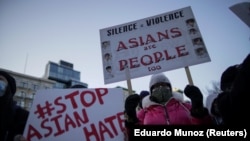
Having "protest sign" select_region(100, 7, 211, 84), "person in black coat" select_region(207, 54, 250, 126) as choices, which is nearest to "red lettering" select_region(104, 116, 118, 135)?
"protest sign" select_region(100, 7, 211, 84)

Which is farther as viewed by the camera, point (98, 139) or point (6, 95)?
point (6, 95)

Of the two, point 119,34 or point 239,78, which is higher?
point 119,34

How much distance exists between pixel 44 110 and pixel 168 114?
4.66 feet

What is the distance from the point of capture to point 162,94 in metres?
2.55

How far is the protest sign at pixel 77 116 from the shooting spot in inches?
84.4

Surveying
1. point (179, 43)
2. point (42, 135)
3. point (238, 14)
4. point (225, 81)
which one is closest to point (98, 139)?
point (42, 135)

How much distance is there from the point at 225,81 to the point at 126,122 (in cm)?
Result: 107

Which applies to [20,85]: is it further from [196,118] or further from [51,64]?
[196,118]

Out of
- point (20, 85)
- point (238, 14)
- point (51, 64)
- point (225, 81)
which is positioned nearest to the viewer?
point (238, 14)

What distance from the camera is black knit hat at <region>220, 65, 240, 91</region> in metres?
1.64

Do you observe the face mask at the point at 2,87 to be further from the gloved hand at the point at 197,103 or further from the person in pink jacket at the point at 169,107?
the gloved hand at the point at 197,103

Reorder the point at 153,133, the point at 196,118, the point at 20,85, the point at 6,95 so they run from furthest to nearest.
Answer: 1. the point at 20,85
2. the point at 6,95
3. the point at 196,118
4. the point at 153,133

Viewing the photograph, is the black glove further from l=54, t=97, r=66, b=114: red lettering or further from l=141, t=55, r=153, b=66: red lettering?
l=141, t=55, r=153, b=66: red lettering

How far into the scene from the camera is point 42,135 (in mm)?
2127
